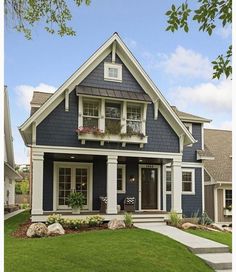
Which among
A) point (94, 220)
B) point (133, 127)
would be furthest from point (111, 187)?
point (133, 127)

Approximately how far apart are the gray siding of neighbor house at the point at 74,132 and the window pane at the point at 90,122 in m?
0.30

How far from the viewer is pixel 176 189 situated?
36.6 ft

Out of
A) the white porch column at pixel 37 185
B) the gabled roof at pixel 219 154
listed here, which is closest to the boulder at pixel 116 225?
the white porch column at pixel 37 185

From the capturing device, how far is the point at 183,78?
214 inches

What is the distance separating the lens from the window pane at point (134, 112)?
1151cm

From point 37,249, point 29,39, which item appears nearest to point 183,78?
point 29,39

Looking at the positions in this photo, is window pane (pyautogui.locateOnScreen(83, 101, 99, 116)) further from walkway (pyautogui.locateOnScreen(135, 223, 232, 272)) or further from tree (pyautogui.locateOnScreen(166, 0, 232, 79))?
tree (pyautogui.locateOnScreen(166, 0, 232, 79))

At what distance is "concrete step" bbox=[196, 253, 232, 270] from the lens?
6164mm

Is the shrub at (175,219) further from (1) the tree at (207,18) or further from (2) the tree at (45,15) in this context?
(2) the tree at (45,15)

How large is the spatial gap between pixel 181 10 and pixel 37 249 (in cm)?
471

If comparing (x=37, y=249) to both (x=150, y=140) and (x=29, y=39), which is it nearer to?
(x=29, y=39)

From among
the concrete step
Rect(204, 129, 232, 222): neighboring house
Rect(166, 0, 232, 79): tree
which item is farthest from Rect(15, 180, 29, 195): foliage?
Rect(166, 0, 232, 79): tree

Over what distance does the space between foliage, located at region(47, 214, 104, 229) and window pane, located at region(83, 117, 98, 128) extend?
9.14 feet

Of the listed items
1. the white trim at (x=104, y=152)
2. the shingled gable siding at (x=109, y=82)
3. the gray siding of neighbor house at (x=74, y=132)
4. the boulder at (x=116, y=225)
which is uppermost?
the shingled gable siding at (x=109, y=82)
